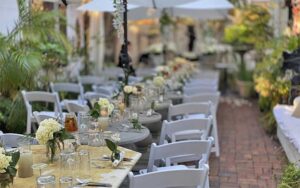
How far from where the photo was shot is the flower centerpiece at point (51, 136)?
3.18 m

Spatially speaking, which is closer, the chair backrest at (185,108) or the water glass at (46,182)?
the water glass at (46,182)

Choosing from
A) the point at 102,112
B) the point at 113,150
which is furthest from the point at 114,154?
the point at 102,112

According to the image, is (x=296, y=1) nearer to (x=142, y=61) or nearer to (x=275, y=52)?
(x=275, y=52)

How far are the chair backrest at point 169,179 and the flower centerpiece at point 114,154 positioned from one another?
0.34m

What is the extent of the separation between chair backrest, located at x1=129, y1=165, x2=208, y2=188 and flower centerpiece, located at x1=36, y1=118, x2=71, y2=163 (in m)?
0.69

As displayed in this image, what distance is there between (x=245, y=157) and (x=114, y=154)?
129 inches

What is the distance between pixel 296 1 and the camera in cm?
720

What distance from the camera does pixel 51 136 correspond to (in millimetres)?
3186

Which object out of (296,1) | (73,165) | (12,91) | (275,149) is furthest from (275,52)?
(73,165)

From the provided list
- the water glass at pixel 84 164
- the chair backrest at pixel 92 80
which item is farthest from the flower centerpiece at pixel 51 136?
the chair backrest at pixel 92 80

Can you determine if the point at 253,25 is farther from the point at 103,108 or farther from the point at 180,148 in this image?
the point at 180,148

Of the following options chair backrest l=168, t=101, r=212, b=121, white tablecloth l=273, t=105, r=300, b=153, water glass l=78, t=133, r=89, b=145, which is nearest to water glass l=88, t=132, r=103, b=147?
water glass l=78, t=133, r=89, b=145

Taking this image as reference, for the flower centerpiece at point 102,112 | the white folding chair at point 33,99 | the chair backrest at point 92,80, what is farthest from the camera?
the chair backrest at point 92,80

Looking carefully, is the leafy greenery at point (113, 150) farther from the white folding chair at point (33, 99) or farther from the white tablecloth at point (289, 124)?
the white folding chair at point (33, 99)
